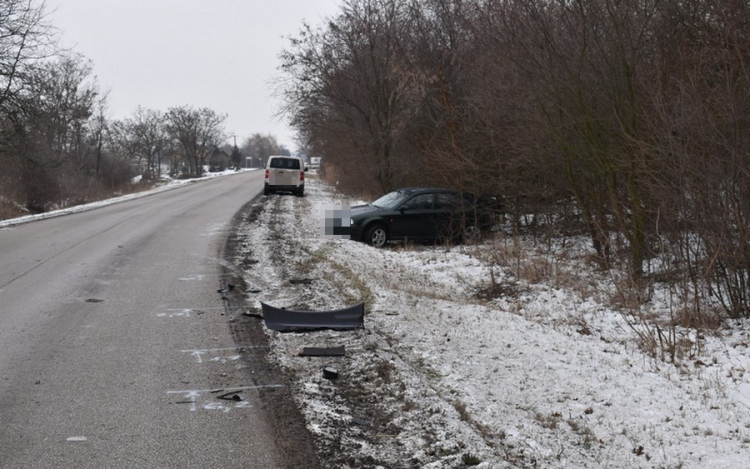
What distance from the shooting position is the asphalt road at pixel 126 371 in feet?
13.5

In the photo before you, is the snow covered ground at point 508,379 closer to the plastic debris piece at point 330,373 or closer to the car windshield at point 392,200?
the plastic debris piece at point 330,373

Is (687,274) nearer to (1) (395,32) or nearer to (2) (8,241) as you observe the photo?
(2) (8,241)

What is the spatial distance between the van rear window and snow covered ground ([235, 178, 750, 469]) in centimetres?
2025

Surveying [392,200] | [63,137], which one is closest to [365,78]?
[392,200]

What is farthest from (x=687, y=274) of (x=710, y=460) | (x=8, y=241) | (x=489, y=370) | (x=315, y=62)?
(x=315, y=62)

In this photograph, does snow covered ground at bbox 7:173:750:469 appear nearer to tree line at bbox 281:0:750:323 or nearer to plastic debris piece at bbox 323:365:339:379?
plastic debris piece at bbox 323:365:339:379

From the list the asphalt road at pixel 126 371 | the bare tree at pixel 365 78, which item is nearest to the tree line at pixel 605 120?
the bare tree at pixel 365 78

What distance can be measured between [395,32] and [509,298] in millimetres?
14037

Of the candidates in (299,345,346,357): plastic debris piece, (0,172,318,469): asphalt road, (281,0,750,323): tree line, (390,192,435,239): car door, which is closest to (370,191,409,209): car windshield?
(390,192,435,239): car door

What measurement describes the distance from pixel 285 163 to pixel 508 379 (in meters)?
25.7

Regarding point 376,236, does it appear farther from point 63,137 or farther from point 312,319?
point 63,137

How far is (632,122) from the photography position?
9.57 m

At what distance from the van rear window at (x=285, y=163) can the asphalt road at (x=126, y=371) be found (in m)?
18.6

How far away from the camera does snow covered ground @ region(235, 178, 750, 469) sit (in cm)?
420
